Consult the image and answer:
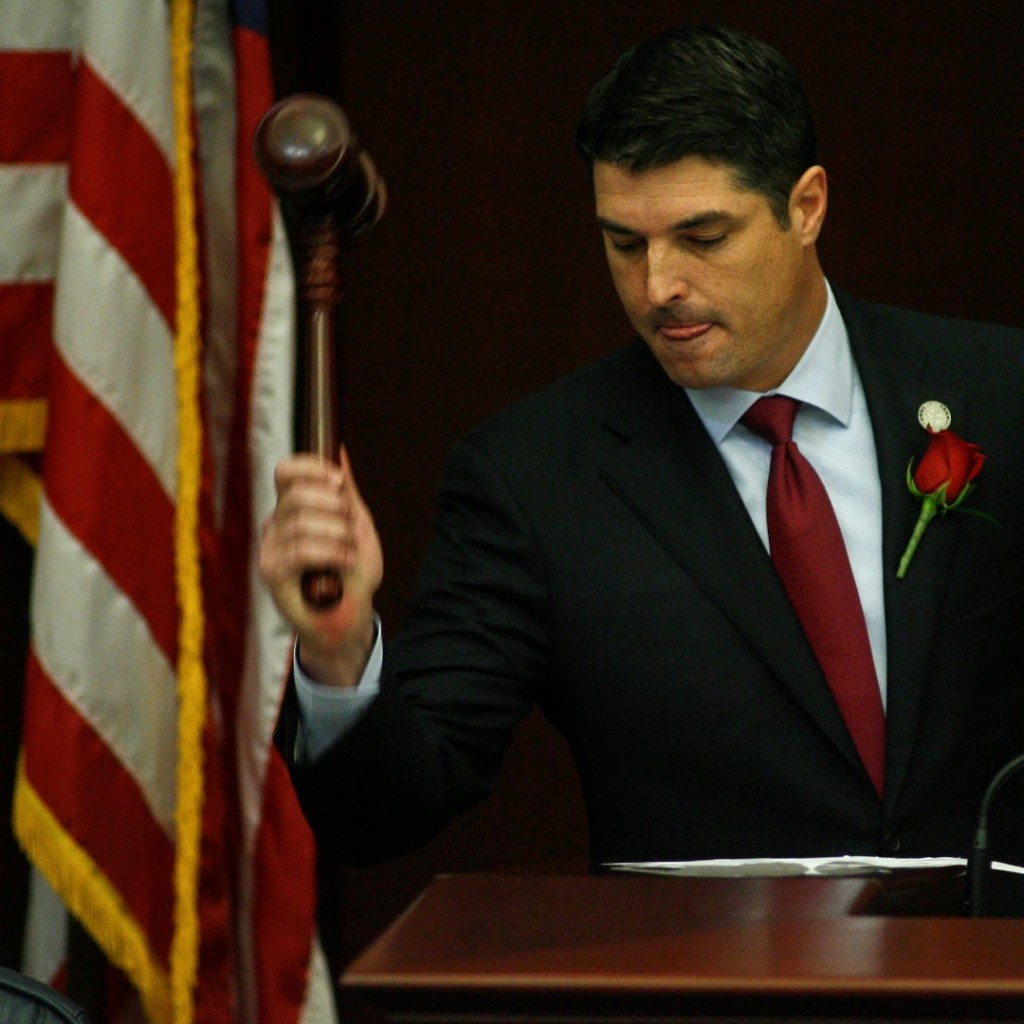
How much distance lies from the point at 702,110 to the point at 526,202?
1.12 m

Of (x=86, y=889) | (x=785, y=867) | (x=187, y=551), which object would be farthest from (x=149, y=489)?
(x=785, y=867)

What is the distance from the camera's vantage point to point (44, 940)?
8.74 ft

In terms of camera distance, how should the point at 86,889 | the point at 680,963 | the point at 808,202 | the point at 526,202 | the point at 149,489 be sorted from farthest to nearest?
the point at 526,202 < the point at 149,489 < the point at 86,889 < the point at 808,202 < the point at 680,963

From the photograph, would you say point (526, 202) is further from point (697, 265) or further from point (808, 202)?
point (697, 265)

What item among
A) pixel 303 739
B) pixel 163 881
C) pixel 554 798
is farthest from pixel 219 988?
pixel 303 739

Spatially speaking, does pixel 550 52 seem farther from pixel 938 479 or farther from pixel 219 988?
pixel 219 988

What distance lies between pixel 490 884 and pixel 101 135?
1683 mm

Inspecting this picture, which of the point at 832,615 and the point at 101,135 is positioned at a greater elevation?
the point at 101,135

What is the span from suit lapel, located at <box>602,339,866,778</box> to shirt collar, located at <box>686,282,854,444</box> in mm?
22

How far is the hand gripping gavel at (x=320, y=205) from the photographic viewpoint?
53.4 inches

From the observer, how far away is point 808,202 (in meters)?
2.14

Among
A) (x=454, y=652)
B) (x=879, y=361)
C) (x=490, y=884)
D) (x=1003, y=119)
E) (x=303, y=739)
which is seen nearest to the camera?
(x=490, y=884)

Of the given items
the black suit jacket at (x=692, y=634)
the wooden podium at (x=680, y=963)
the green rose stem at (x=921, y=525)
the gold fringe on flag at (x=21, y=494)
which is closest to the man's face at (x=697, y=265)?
the black suit jacket at (x=692, y=634)

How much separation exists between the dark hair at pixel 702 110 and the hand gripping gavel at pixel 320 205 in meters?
0.56
